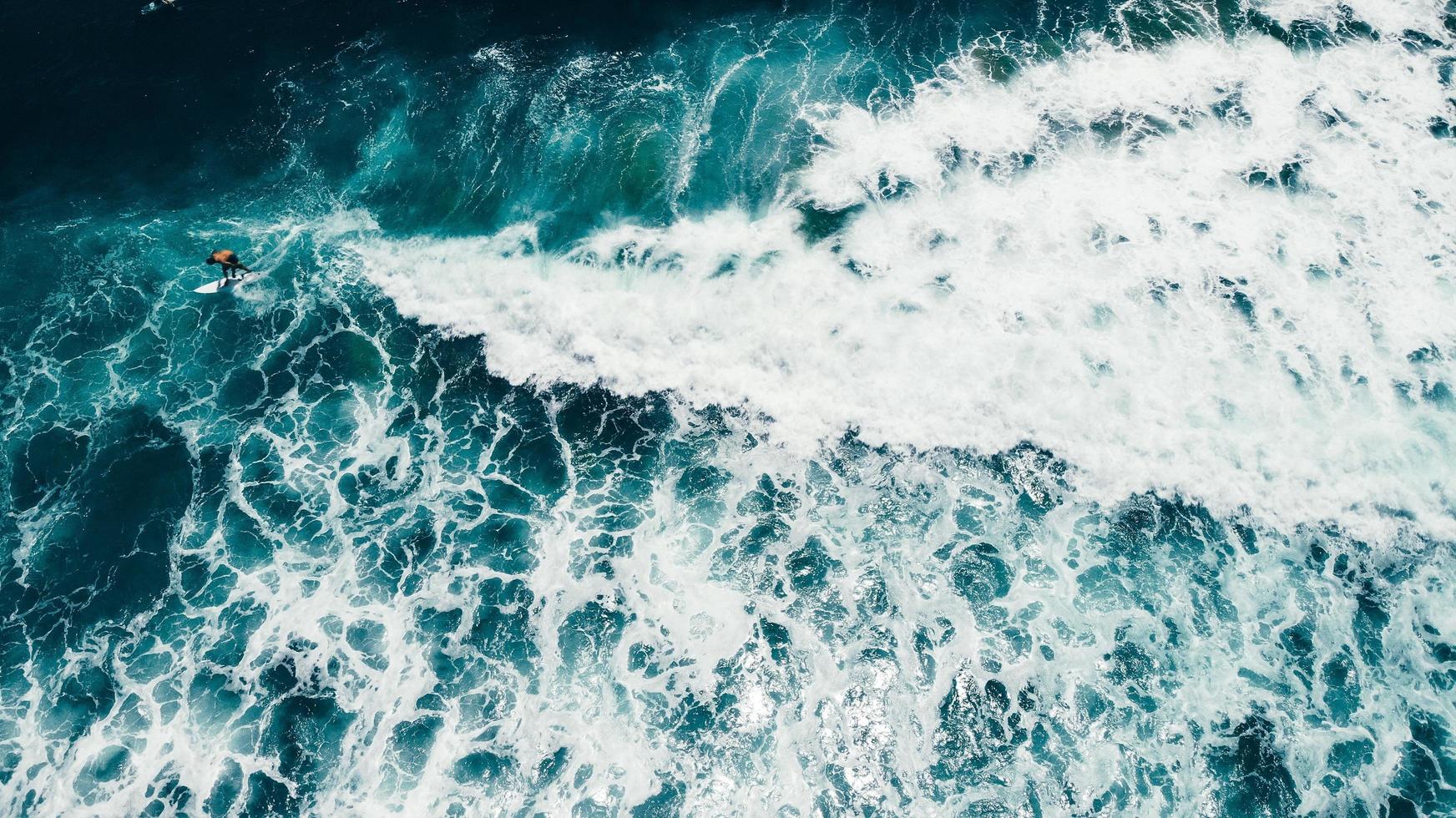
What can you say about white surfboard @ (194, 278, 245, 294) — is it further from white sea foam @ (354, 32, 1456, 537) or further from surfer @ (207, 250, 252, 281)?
white sea foam @ (354, 32, 1456, 537)

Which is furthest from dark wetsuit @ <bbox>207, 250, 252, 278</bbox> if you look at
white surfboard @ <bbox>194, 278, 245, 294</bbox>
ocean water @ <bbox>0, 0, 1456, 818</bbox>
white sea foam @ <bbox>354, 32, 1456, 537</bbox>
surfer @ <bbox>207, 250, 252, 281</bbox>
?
white sea foam @ <bbox>354, 32, 1456, 537</bbox>

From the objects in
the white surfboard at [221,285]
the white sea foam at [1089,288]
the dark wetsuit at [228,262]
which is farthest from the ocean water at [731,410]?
the dark wetsuit at [228,262]

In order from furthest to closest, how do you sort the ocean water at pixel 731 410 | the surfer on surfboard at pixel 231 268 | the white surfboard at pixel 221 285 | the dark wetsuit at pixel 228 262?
the white surfboard at pixel 221 285 → the surfer on surfboard at pixel 231 268 → the dark wetsuit at pixel 228 262 → the ocean water at pixel 731 410

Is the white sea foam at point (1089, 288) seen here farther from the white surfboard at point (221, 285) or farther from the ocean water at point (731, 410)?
the white surfboard at point (221, 285)

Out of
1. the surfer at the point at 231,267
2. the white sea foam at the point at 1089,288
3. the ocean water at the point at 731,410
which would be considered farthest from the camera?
the surfer at the point at 231,267

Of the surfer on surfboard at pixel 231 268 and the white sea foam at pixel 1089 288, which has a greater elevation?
the surfer on surfboard at pixel 231 268

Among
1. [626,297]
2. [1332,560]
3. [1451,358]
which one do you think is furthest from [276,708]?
[1451,358]

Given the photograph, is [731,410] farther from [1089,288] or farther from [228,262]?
[228,262]
